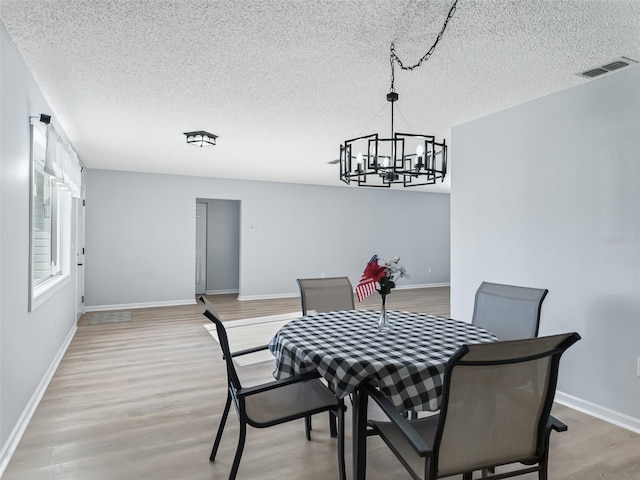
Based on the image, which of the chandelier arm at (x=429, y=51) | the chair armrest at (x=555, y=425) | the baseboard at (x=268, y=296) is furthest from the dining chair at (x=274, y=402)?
the baseboard at (x=268, y=296)

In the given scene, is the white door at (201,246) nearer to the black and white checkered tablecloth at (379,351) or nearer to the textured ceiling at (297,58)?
the textured ceiling at (297,58)

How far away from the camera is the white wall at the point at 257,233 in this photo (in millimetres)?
6809

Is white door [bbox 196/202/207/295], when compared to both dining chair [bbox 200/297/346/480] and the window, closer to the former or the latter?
the window

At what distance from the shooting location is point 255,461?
2.26 metres

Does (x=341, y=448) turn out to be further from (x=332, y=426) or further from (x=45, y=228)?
(x=45, y=228)

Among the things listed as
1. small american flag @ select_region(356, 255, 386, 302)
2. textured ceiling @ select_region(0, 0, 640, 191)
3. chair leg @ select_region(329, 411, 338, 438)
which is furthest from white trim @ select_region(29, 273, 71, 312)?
small american flag @ select_region(356, 255, 386, 302)

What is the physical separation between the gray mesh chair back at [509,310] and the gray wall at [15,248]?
9.56 feet

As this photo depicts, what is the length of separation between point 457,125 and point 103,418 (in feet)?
13.0

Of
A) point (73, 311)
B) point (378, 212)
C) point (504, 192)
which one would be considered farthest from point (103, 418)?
point (378, 212)

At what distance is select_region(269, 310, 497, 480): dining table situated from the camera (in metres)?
1.79

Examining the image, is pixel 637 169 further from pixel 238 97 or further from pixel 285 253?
pixel 285 253

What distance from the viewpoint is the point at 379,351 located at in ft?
6.61

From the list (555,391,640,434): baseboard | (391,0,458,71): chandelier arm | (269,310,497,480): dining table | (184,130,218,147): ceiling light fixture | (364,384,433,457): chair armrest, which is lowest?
(555,391,640,434): baseboard

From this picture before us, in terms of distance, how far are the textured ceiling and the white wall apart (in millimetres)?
2872
